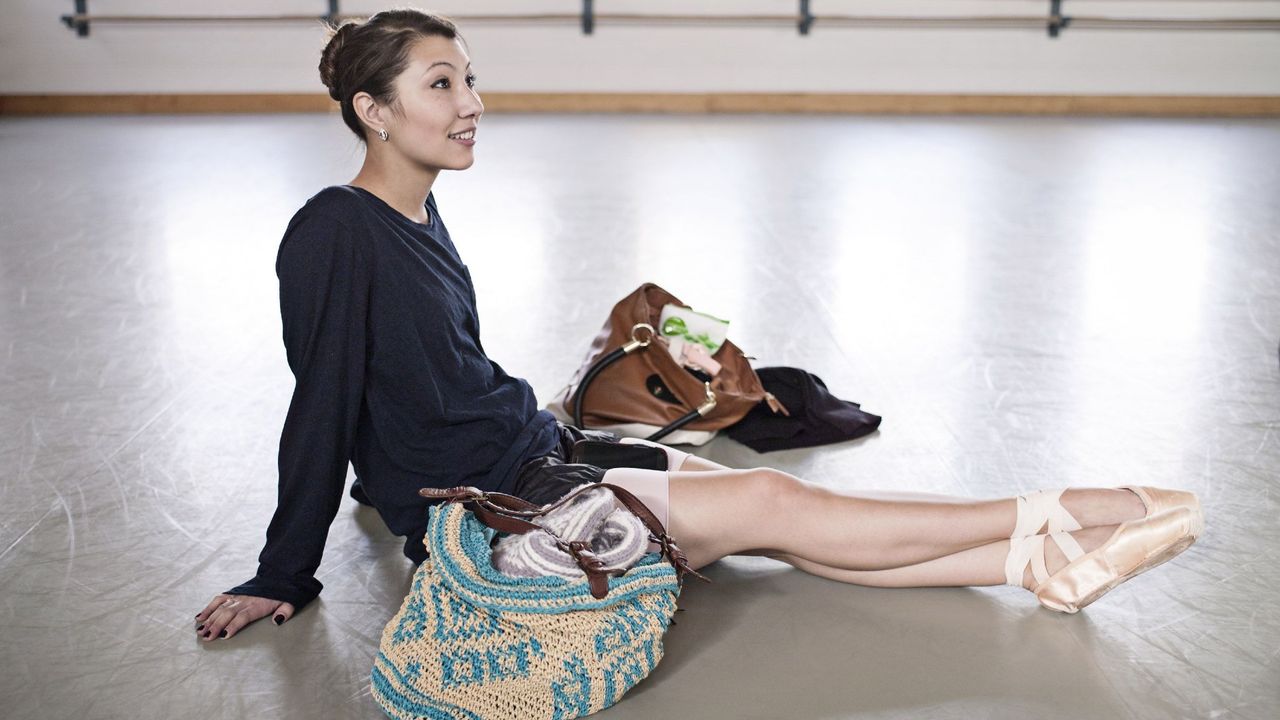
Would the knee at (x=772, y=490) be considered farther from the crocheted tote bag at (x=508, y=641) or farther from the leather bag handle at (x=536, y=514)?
the crocheted tote bag at (x=508, y=641)

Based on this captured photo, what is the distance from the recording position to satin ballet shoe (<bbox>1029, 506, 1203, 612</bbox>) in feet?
6.41

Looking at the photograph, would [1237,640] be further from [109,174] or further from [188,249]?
[109,174]

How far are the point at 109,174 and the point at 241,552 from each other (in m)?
4.77

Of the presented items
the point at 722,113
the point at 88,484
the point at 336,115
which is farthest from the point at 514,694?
the point at 722,113

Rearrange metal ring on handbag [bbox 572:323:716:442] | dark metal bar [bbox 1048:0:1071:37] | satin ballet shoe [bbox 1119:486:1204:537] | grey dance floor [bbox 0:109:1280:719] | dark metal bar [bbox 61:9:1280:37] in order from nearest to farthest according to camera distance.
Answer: grey dance floor [bbox 0:109:1280:719]
satin ballet shoe [bbox 1119:486:1204:537]
metal ring on handbag [bbox 572:323:716:442]
dark metal bar [bbox 61:9:1280:37]
dark metal bar [bbox 1048:0:1071:37]

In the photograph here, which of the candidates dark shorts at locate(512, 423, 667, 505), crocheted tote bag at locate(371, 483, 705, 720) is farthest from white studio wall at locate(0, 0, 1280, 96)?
crocheted tote bag at locate(371, 483, 705, 720)

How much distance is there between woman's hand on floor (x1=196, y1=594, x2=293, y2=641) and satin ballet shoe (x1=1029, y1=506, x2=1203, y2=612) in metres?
1.29

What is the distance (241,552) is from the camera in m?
2.28

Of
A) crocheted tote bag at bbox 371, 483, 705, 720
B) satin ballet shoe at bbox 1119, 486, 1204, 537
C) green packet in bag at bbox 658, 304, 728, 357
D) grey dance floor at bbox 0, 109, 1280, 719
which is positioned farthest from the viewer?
green packet in bag at bbox 658, 304, 728, 357

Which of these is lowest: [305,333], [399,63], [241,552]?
[241,552]

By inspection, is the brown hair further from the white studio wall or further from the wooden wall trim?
the white studio wall

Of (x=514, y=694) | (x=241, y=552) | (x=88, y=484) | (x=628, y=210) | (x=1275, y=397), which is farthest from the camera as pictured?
(x=628, y=210)

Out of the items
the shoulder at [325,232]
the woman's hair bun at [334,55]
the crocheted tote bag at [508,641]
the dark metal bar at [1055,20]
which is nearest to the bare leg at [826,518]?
the crocheted tote bag at [508,641]

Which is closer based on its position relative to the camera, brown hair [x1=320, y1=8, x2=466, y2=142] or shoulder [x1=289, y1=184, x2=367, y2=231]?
shoulder [x1=289, y1=184, x2=367, y2=231]
